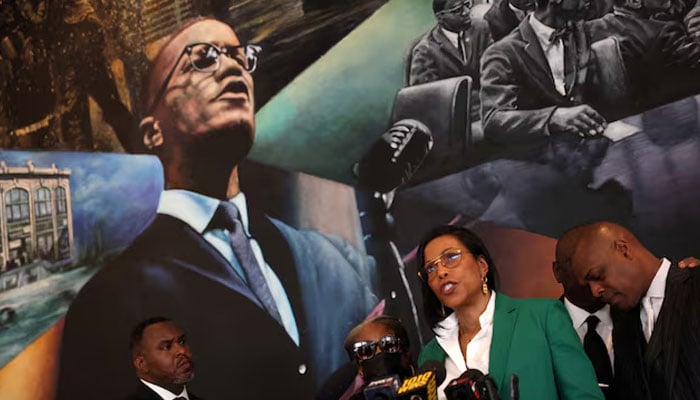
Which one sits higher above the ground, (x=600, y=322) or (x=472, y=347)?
(x=472, y=347)

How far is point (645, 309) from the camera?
11.4 ft

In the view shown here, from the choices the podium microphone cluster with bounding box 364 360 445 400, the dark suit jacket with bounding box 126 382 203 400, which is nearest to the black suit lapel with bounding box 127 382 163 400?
the dark suit jacket with bounding box 126 382 203 400

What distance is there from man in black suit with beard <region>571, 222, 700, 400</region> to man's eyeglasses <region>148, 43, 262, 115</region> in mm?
2839

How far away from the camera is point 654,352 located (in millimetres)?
3314

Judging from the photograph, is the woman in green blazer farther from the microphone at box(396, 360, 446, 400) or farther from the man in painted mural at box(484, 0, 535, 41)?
the man in painted mural at box(484, 0, 535, 41)

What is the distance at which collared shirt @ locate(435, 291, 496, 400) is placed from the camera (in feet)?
10.9

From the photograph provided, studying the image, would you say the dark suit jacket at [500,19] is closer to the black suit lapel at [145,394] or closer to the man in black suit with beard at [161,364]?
the man in black suit with beard at [161,364]

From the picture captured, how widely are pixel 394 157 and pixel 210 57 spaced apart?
Answer: 52.5 inches

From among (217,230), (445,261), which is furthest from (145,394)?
(445,261)

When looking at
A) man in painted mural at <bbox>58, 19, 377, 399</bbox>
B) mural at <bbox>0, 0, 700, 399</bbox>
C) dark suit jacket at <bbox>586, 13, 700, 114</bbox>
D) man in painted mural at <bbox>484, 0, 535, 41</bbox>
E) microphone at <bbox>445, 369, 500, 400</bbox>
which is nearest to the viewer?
microphone at <bbox>445, 369, 500, 400</bbox>

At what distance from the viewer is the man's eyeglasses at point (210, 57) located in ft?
19.5

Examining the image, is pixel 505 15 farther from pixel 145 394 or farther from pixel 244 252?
pixel 145 394

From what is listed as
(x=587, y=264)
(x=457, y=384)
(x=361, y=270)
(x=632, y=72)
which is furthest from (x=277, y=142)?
(x=457, y=384)

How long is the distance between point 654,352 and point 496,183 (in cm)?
210
